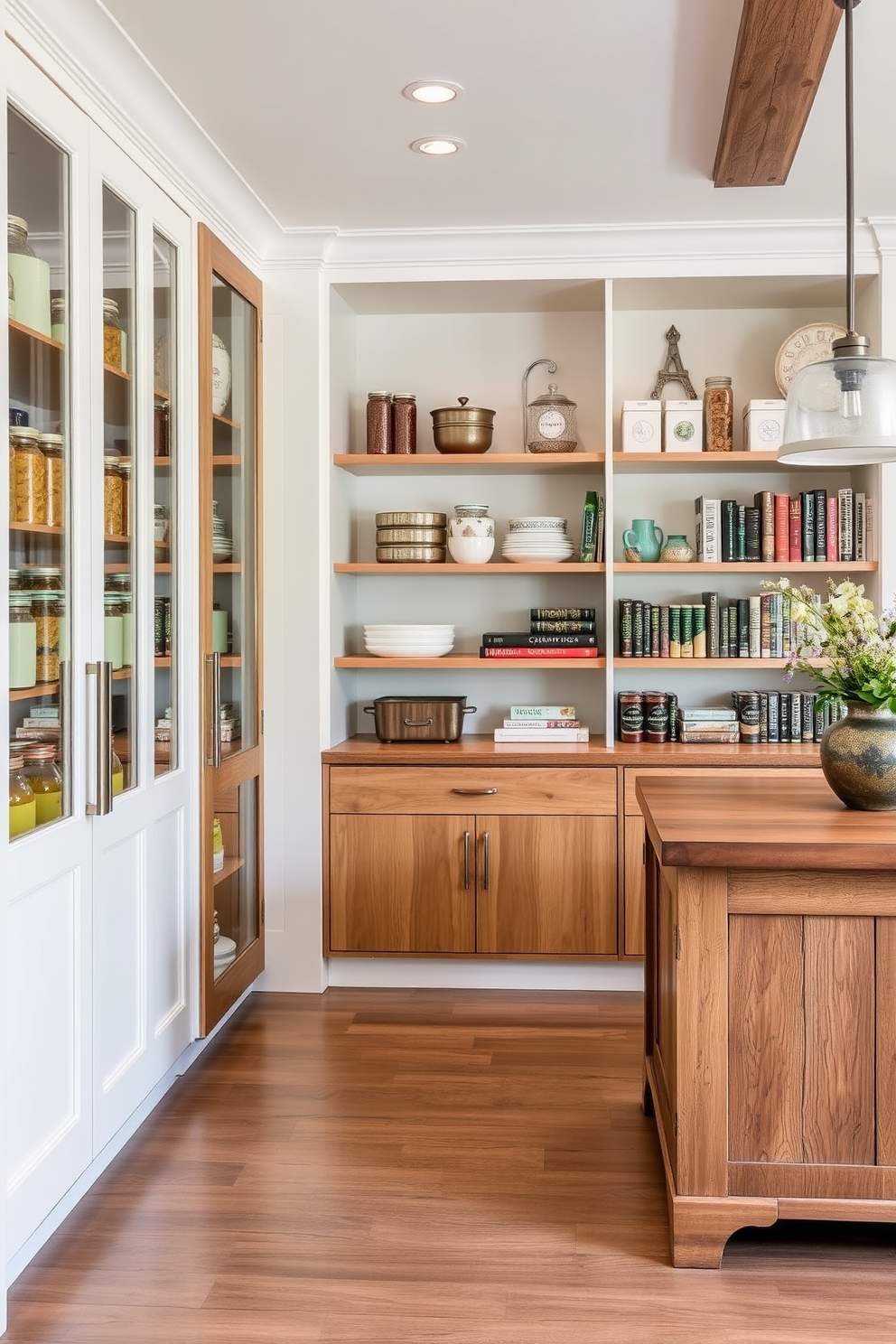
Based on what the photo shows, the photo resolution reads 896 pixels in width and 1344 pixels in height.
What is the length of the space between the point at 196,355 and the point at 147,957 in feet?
5.42

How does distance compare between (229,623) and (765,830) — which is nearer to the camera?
(765,830)

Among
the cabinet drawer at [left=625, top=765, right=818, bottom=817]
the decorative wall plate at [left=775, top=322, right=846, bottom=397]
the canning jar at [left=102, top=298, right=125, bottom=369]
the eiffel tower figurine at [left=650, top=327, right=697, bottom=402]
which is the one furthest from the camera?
the eiffel tower figurine at [left=650, top=327, right=697, bottom=402]

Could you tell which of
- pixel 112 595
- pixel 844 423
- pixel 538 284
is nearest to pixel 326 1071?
pixel 112 595

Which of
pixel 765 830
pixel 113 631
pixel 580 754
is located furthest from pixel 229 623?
pixel 765 830

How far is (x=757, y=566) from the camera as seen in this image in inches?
160

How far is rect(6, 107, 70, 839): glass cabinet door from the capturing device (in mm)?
2230

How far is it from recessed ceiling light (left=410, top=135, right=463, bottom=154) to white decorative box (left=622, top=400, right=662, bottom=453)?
1219 millimetres

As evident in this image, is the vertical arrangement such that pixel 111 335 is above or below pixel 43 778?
above

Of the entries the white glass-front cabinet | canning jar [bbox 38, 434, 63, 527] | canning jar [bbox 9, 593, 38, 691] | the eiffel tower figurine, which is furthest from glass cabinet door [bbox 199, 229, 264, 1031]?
the eiffel tower figurine

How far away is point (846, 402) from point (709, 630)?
1.96 metres

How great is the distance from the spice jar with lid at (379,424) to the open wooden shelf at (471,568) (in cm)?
43

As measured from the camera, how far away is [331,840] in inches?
160

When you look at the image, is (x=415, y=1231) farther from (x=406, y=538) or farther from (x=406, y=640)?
(x=406, y=538)

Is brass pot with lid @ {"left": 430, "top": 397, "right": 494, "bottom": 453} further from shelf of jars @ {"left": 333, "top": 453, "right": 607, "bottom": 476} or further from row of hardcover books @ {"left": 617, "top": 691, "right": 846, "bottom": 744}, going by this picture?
row of hardcover books @ {"left": 617, "top": 691, "right": 846, "bottom": 744}
